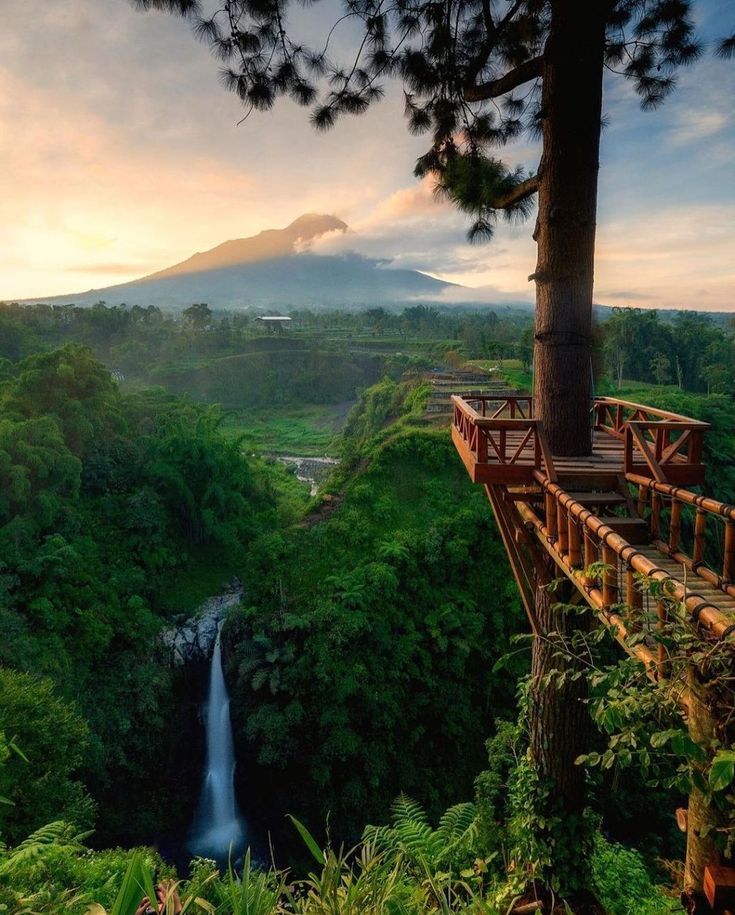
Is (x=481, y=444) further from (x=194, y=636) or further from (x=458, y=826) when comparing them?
(x=194, y=636)

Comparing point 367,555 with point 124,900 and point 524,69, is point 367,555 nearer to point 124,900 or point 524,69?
point 524,69

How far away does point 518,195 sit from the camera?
5.04 meters

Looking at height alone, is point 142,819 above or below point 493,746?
below

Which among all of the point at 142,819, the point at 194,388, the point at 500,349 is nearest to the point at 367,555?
the point at 142,819

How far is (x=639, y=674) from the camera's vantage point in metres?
2.23

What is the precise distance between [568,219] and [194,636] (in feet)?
44.6

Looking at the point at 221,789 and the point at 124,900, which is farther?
the point at 221,789

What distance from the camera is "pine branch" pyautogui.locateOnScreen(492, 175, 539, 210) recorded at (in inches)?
190

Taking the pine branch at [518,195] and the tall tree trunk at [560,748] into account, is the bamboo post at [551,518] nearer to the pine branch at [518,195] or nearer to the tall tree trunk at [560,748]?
the tall tree trunk at [560,748]

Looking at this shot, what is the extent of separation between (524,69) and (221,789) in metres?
14.9

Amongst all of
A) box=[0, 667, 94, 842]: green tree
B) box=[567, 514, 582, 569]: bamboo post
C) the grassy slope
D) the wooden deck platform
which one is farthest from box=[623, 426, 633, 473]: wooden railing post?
the grassy slope

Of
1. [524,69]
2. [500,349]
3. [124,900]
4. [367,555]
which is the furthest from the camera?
[500,349]

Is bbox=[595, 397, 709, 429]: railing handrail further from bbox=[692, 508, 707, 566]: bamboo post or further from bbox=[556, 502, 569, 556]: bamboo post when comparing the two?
bbox=[556, 502, 569, 556]: bamboo post

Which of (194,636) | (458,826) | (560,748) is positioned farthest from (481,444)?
(194,636)
